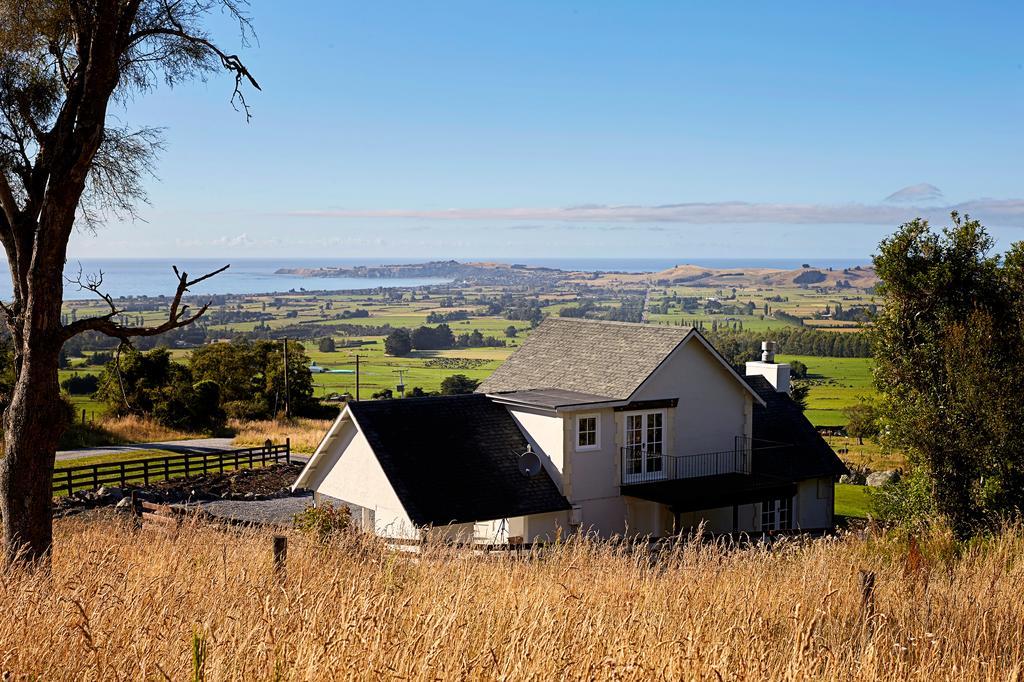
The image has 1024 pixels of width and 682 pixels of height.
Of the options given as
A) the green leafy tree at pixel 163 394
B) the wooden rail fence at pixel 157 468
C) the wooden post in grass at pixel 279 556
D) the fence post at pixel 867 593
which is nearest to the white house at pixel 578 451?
the wooden rail fence at pixel 157 468

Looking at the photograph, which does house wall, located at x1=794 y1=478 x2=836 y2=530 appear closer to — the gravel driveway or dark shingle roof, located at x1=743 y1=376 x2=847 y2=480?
dark shingle roof, located at x1=743 y1=376 x2=847 y2=480

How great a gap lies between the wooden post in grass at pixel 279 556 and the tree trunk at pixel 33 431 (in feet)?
8.97

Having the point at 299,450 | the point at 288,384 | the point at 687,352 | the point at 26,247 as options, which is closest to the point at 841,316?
the point at 288,384

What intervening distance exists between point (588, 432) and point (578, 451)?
607mm

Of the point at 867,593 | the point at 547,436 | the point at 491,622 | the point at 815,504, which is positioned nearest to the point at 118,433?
the point at 547,436

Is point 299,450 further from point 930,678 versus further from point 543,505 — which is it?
point 930,678

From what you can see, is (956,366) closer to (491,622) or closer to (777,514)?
(777,514)

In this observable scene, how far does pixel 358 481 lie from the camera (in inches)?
945

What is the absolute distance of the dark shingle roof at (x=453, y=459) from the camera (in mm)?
22375

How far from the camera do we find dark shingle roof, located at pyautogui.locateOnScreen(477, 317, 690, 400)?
25984 mm

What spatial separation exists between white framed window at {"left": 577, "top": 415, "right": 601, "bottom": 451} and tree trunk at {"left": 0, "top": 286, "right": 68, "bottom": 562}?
16.3 m

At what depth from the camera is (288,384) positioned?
5738cm

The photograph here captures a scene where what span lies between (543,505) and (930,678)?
18529 mm

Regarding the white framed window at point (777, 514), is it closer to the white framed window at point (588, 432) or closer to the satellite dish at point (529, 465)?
the white framed window at point (588, 432)
